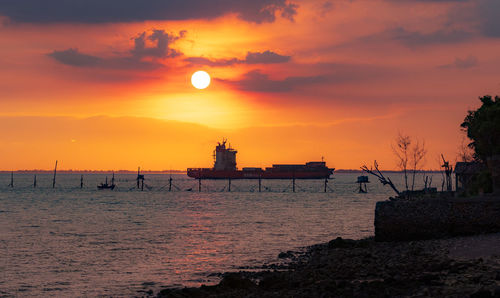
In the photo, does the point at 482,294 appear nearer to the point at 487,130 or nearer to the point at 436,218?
the point at 436,218

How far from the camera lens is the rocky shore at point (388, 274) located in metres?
15.7

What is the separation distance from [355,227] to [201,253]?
62.2ft

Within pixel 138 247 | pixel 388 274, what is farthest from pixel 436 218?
pixel 138 247

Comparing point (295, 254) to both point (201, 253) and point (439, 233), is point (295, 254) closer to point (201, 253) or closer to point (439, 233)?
point (201, 253)

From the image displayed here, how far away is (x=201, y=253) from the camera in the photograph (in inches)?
1315

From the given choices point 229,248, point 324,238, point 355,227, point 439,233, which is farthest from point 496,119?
point 229,248

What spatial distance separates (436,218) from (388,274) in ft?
34.6

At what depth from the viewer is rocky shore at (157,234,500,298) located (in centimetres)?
1571

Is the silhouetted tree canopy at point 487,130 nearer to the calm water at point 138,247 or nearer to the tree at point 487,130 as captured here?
the tree at point 487,130

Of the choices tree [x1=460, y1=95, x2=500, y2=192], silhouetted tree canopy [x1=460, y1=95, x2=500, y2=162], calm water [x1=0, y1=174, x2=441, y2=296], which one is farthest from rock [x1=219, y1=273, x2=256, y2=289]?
silhouetted tree canopy [x1=460, y1=95, x2=500, y2=162]

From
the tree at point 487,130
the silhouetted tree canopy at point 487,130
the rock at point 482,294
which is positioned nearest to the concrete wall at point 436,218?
the rock at point 482,294

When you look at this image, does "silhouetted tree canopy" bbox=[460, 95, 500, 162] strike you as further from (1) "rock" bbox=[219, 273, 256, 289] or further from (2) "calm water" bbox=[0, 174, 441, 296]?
(1) "rock" bbox=[219, 273, 256, 289]

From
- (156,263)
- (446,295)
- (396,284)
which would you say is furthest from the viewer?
(156,263)

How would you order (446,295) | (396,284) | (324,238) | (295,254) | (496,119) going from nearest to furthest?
(446,295)
(396,284)
(295,254)
(324,238)
(496,119)
